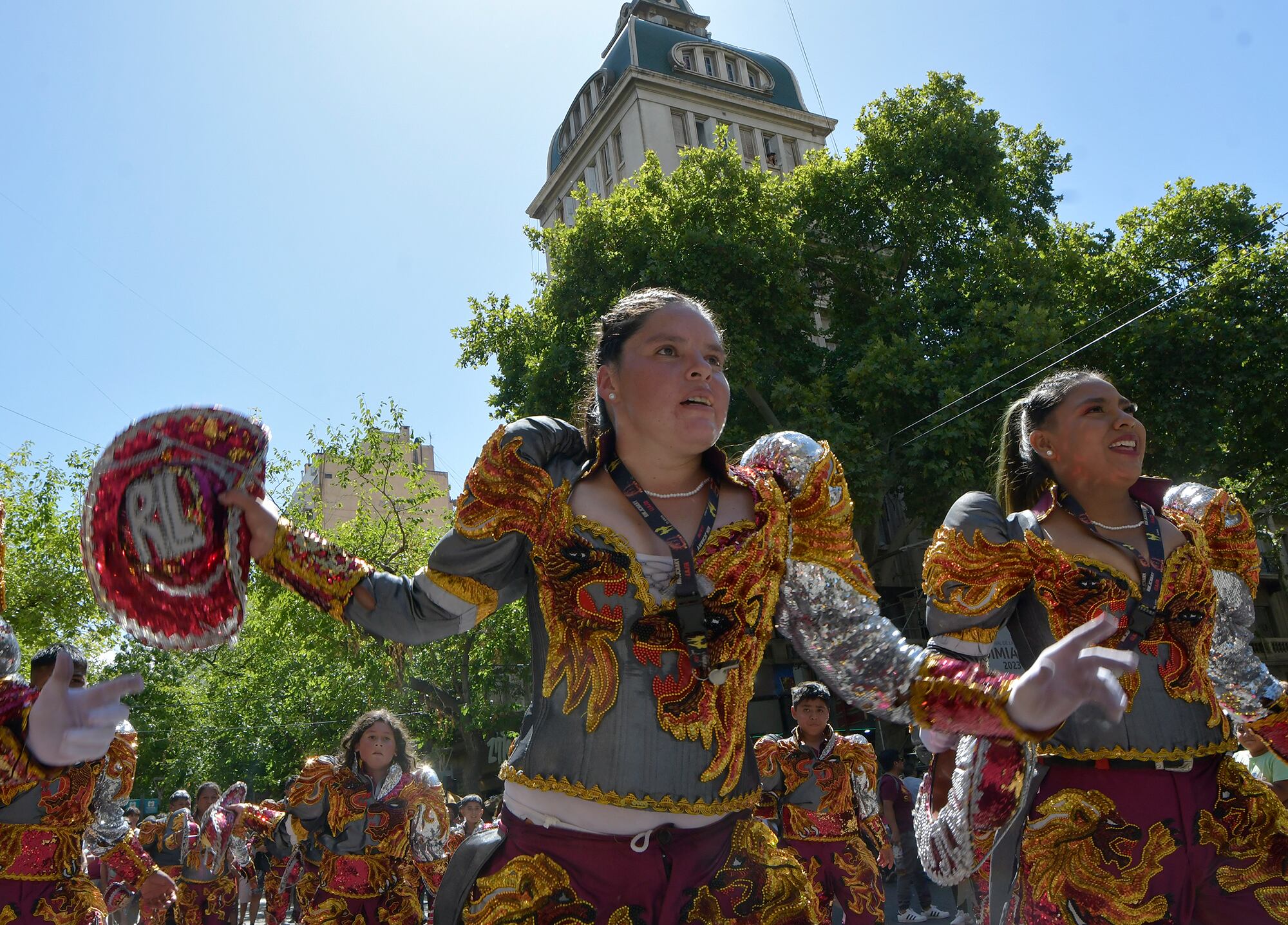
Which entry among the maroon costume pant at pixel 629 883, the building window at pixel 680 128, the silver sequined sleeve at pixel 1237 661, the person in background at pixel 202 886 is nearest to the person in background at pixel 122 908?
the person in background at pixel 202 886

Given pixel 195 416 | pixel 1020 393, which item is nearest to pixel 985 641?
pixel 195 416

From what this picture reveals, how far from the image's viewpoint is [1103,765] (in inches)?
110

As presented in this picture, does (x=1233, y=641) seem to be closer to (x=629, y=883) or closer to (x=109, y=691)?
(x=629, y=883)

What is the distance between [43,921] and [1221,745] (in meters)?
4.68

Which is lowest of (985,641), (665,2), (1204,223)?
(985,641)

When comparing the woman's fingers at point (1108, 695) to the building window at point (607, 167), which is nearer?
the woman's fingers at point (1108, 695)

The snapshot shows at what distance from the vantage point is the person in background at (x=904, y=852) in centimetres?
1152

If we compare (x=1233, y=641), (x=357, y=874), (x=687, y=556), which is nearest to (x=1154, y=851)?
(x=1233, y=641)

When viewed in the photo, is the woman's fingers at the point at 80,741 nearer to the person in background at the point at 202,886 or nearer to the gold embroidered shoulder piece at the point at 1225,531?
the gold embroidered shoulder piece at the point at 1225,531

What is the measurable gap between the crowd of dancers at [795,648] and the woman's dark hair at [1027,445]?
0.01 meters

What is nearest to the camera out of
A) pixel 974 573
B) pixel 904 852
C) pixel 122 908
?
pixel 974 573

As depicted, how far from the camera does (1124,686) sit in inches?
112

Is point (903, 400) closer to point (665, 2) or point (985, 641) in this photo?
point (985, 641)

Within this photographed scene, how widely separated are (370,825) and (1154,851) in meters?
5.32
